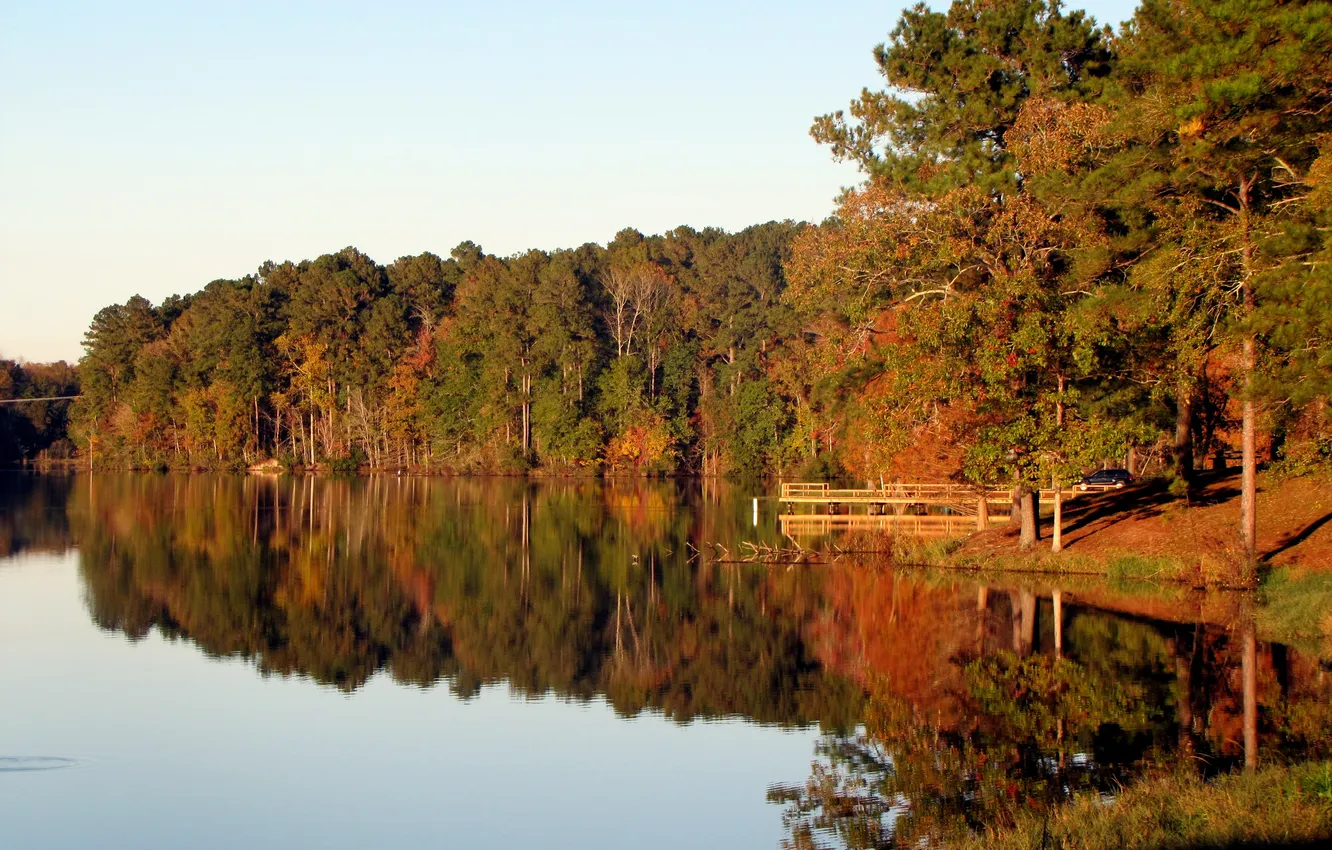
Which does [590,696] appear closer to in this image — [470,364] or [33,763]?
A: [33,763]

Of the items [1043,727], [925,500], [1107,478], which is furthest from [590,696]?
[1107,478]

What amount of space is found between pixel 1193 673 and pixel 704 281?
314ft

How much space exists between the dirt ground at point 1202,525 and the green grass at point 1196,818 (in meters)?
16.9

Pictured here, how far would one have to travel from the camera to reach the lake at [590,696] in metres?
15.3

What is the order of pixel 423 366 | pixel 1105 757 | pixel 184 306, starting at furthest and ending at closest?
pixel 184 306 → pixel 423 366 → pixel 1105 757


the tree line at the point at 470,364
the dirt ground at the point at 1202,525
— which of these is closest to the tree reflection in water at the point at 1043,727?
the dirt ground at the point at 1202,525

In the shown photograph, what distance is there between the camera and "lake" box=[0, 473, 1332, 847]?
15305mm

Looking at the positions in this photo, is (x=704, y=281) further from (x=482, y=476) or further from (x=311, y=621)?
(x=311, y=621)

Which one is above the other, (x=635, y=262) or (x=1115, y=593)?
(x=635, y=262)

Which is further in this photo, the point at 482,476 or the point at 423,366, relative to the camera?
the point at 423,366

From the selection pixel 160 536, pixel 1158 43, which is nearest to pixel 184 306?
pixel 160 536

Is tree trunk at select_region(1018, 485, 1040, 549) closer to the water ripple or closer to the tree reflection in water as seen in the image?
the tree reflection in water

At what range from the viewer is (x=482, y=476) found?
102 metres

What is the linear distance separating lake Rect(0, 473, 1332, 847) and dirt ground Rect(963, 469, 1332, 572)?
195 centimetres
